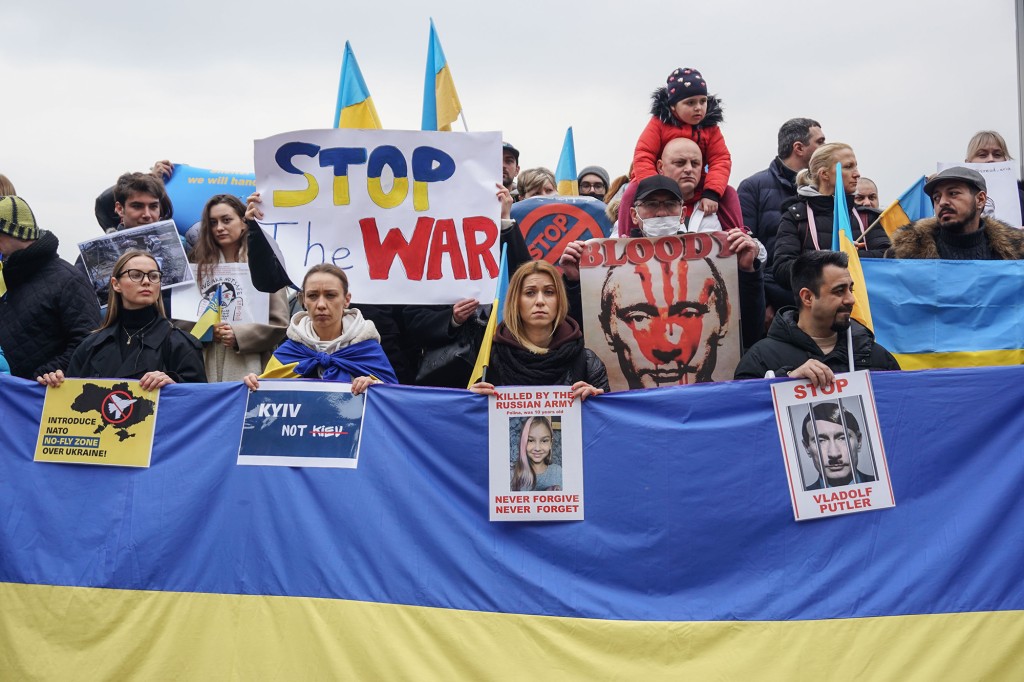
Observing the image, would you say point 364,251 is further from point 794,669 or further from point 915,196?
point 915,196

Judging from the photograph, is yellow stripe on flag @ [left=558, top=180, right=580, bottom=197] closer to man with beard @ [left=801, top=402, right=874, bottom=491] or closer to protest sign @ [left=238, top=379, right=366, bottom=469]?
protest sign @ [left=238, top=379, right=366, bottom=469]

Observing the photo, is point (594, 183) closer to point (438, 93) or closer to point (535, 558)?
point (438, 93)

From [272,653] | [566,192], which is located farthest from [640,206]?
[566,192]

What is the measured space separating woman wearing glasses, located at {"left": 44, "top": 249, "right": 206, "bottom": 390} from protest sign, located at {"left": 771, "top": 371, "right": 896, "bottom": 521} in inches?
114

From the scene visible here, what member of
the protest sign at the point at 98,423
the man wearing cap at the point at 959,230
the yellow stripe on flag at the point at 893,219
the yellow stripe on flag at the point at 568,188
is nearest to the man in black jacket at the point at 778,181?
the yellow stripe on flag at the point at 893,219

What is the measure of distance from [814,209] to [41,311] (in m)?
4.56

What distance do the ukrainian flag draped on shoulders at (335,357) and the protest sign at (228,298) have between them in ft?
2.92

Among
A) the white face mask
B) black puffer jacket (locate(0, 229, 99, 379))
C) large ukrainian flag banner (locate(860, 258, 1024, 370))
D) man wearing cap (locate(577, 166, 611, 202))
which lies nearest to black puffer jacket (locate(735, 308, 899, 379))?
the white face mask

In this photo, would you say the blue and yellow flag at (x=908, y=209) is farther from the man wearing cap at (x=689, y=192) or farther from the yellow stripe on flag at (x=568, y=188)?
the yellow stripe on flag at (x=568, y=188)

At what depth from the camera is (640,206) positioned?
611 centimetres

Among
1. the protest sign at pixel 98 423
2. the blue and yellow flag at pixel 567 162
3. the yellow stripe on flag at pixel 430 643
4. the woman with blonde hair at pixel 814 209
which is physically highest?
the blue and yellow flag at pixel 567 162

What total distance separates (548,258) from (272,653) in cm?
324

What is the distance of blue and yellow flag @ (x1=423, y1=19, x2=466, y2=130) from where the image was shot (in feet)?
24.1

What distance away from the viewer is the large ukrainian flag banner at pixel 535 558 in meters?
4.69
